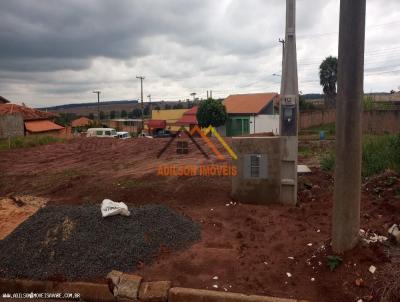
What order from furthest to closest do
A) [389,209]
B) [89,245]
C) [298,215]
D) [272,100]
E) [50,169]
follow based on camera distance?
[272,100], [50,169], [298,215], [389,209], [89,245]

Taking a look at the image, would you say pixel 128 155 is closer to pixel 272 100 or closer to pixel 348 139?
pixel 348 139

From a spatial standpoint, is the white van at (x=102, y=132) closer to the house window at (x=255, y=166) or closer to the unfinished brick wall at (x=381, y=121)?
the unfinished brick wall at (x=381, y=121)

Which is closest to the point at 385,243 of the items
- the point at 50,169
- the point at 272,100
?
the point at 50,169

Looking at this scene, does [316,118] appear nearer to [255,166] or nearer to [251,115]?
[251,115]

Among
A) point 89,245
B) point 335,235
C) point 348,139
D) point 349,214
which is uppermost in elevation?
point 348,139

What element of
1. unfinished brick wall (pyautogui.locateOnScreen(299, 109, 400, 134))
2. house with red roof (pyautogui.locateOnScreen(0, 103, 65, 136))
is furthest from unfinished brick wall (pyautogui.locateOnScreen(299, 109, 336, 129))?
house with red roof (pyautogui.locateOnScreen(0, 103, 65, 136))

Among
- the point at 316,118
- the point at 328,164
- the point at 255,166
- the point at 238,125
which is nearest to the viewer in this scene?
the point at 255,166

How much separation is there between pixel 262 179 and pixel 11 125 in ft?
80.4

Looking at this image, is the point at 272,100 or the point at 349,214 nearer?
the point at 349,214

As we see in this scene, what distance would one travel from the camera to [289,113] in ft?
21.1

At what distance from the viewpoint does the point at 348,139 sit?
12.7ft

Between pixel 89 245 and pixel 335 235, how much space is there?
3108 millimetres

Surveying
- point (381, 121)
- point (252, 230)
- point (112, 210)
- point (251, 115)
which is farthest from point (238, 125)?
point (112, 210)

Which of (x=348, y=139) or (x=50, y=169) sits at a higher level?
(x=348, y=139)
